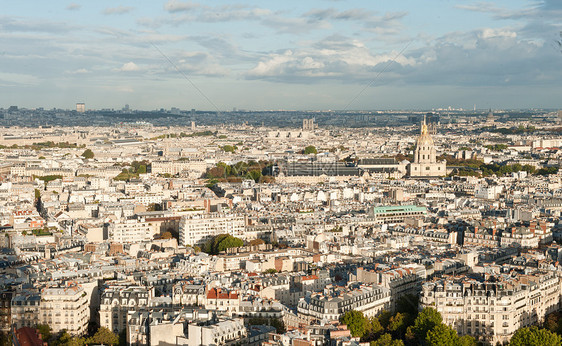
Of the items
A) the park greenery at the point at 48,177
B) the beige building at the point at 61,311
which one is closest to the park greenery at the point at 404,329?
the beige building at the point at 61,311

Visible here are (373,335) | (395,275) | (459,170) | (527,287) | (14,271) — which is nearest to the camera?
(373,335)

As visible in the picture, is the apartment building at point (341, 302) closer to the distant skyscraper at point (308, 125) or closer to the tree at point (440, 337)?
the tree at point (440, 337)

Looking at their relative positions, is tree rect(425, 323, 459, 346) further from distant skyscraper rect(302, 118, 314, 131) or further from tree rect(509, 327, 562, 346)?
distant skyscraper rect(302, 118, 314, 131)

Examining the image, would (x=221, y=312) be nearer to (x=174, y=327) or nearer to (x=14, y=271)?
(x=174, y=327)

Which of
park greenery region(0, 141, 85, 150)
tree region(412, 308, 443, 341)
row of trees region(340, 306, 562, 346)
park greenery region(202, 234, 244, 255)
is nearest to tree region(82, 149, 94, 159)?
park greenery region(0, 141, 85, 150)

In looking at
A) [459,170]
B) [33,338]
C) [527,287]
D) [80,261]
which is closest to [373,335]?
[527,287]

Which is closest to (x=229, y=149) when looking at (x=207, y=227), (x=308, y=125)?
(x=308, y=125)
